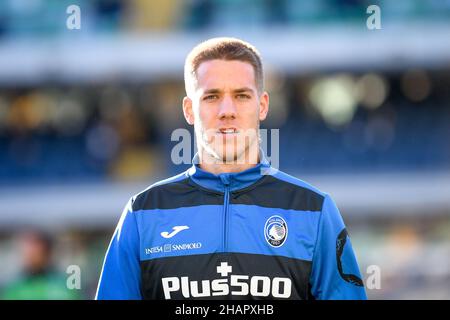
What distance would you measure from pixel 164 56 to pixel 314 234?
12746mm

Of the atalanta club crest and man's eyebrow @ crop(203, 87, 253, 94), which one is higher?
man's eyebrow @ crop(203, 87, 253, 94)

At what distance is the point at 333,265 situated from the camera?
2502 mm

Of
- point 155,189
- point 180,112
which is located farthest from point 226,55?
point 180,112

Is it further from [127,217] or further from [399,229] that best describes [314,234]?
[399,229]

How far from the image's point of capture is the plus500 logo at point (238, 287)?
96.4 inches

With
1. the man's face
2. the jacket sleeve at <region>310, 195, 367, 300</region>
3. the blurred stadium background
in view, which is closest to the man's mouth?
the man's face

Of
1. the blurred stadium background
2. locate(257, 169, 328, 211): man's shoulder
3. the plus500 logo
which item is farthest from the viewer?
the blurred stadium background

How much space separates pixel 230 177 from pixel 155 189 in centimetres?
23

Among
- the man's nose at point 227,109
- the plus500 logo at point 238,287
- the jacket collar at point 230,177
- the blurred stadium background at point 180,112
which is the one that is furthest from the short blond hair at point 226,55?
the blurred stadium background at point 180,112

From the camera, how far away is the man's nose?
2.49 meters

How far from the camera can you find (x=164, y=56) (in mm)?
15055

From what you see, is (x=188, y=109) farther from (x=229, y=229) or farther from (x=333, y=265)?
(x=333, y=265)

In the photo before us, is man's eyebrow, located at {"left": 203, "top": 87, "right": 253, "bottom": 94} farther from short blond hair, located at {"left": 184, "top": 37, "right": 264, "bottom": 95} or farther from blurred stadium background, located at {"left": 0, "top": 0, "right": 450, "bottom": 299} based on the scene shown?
blurred stadium background, located at {"left": 0, "top": 0, "right": 450, "bottom": 299}

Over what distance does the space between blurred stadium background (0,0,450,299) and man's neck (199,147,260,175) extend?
11.2 meters
